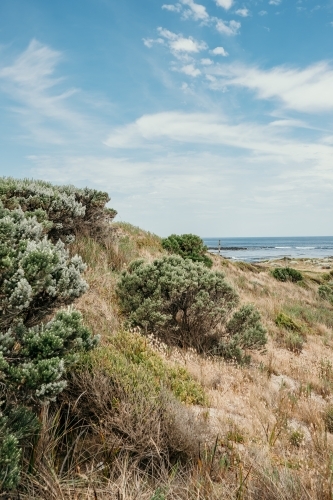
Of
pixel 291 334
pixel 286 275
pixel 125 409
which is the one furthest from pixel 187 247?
pixel 125 409

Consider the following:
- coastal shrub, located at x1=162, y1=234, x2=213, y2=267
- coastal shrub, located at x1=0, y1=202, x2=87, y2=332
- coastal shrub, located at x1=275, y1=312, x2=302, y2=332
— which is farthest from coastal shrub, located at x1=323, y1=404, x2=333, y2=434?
coastal shrub, located at x1=162, y1=234, x2=213, y2=267

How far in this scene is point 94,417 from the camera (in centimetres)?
353

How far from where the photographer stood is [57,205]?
7.85 m

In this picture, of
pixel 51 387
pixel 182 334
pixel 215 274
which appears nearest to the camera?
pixel 51 387

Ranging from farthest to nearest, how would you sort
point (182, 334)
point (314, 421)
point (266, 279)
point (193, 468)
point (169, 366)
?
point (266, 279) → point (182, 334) → point (169, 366) → point (314, 421) → point (193, 468)

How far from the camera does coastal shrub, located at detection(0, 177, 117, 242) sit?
23.4 feet

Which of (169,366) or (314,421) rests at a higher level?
(169,366)

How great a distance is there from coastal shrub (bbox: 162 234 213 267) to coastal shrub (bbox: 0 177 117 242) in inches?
225

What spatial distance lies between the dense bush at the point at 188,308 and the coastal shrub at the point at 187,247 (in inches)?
317

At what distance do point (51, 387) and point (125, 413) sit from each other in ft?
3.05

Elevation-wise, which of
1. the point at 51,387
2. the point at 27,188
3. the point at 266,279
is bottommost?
the point at 266,279

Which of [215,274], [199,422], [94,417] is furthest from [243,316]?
[94,417]

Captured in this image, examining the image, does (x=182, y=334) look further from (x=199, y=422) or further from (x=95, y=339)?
(x=95, y=339)

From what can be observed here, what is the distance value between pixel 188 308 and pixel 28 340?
4.63m
